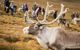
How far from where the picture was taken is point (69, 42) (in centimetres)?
1229

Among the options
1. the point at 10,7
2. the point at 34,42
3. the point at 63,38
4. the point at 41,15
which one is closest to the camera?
the point at 63,38

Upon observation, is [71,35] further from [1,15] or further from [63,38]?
[1,15]

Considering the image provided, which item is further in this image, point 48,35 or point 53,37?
point 48,35

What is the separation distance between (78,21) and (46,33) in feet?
68.4

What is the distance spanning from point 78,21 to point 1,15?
985cm

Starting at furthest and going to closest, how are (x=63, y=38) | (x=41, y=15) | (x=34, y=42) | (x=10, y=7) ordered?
(x=41, y=15) → (x=10, y=7) → (x=34, y=42) → (x=63, y=38)

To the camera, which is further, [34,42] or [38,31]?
[34,42]

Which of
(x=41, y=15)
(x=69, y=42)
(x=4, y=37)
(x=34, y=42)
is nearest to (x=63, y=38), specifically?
(x=69, y=42)

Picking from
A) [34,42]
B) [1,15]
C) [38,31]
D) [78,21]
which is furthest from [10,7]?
[38,31]

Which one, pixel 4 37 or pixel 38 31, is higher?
pixel 38 31

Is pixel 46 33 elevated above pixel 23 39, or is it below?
above

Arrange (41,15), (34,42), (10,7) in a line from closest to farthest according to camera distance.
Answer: (34,42) → (10,7) → (41,15)

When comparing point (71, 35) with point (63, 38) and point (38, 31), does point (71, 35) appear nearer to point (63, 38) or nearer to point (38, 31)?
point (63, 38)

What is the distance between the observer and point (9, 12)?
94.0 ft
